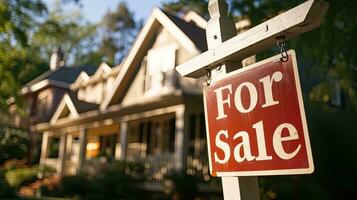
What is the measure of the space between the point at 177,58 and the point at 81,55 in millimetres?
32760

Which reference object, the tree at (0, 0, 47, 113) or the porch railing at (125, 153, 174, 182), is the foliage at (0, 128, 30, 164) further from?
the tree at (0, 0, 47, 113)

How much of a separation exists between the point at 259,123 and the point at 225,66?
488mm

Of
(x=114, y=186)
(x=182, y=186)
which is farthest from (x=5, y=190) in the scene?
(x=182, y=186)

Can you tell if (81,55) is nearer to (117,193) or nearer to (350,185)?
(117,193)

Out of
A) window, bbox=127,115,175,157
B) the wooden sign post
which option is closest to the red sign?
the wooden sign post

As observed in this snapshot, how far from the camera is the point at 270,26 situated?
1.77m

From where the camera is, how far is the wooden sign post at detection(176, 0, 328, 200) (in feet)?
5.20

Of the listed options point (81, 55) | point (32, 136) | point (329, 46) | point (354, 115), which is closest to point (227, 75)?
point (329, 46)

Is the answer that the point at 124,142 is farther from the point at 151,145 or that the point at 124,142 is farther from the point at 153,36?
the point at 153,36

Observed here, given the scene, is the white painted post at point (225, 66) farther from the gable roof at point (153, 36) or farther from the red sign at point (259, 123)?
the gable roof at point (153, 36)

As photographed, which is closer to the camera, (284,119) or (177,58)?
(284,119)

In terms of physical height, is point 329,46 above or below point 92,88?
below

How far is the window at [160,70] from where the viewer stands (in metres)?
12.6

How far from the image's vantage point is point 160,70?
13328 mm
